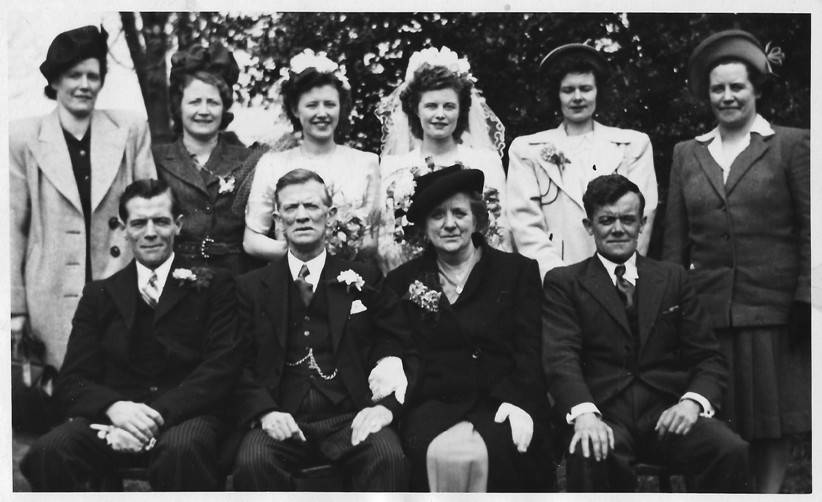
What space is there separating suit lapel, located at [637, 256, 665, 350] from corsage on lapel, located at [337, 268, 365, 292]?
152 cm

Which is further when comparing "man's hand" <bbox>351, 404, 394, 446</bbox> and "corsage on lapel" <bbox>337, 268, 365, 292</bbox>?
"corsage on lapel" <bbox>337, 268, 365, 292</bbox>

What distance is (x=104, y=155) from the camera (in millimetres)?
6586

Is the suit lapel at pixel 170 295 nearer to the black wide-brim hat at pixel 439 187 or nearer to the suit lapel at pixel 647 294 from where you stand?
the black wide-brim hat at pixel 439 187

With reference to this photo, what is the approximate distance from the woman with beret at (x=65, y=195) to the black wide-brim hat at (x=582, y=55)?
2433 mm

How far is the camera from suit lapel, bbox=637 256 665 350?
6156mm

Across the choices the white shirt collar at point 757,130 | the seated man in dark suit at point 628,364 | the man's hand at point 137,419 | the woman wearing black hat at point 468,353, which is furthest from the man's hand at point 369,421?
the white shirt collar at point 757,130

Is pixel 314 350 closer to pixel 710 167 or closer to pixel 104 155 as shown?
pixel 104 155

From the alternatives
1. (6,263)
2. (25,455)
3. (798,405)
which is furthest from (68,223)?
(798,405)

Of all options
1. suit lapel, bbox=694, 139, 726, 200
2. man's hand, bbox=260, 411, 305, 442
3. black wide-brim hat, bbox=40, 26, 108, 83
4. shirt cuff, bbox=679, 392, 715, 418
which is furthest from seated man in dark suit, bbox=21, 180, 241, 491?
suit lapel, bbox=694, 139, 726, 200

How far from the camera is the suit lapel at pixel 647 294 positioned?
616cm

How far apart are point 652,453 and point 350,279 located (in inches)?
73.1

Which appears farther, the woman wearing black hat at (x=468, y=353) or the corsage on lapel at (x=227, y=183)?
the corsage on lapel at (x=227, y=183)

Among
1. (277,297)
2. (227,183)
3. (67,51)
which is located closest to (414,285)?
(277,297)

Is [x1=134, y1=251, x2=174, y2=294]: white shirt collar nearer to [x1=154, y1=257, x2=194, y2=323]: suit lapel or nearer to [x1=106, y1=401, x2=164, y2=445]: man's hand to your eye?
[x1=154, y1=257, x2=194, y2=323]: suit lapel
